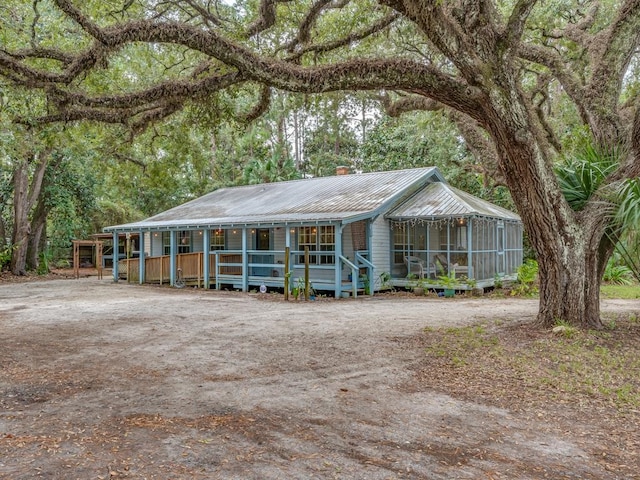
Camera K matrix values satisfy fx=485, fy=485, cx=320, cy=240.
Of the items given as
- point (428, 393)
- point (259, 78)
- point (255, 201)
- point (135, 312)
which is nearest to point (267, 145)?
point (255, 201)

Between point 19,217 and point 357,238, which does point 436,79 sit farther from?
→ point 19,217

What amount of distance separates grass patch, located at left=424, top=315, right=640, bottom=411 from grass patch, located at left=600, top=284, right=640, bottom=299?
6924 mm

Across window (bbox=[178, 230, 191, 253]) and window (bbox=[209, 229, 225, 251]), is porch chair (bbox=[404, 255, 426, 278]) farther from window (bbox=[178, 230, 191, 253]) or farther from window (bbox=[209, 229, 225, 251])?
window (bbox=[178, 230, 191, 253])

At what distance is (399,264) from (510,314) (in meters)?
6.97

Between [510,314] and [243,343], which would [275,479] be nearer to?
[243,343]

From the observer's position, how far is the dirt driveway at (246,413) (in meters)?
3.29

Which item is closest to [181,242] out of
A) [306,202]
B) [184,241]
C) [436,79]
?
[184,241]

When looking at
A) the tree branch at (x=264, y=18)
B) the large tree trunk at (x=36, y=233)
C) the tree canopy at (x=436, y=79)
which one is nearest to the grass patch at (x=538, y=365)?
the tree canopy at (x=436, y=79)

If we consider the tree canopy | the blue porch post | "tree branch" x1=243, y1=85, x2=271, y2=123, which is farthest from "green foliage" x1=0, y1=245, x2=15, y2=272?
"tree branch" x1=243, y1=85, x2=271, y2=123

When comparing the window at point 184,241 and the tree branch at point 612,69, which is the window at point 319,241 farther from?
the tree branch at point 612,69

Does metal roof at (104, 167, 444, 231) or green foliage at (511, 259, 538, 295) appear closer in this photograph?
green foliage at (511, 259, 538, 295)

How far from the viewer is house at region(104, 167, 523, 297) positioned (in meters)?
15.8

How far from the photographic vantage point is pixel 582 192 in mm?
8398

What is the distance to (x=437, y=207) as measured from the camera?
16.2m
